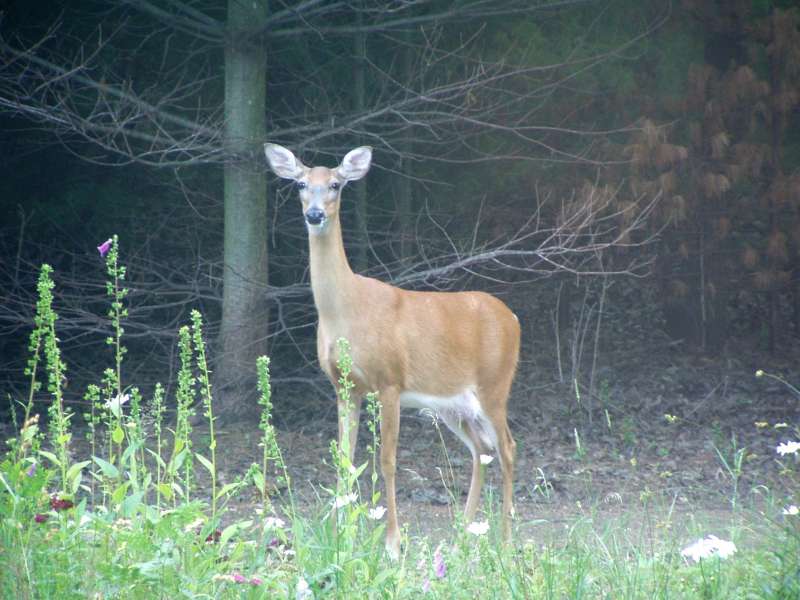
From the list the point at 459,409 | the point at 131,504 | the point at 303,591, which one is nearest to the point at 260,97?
the point at 459,409

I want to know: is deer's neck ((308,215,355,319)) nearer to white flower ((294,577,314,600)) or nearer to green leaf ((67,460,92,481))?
green leaf ((67,460,92,481))

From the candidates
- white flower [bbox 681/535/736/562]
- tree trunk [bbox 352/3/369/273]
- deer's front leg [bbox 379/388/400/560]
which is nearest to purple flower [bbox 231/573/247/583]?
white flower [bbox 681/535/736/562]

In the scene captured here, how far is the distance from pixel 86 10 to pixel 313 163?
2.34 metres

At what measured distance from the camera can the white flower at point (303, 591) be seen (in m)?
3.35

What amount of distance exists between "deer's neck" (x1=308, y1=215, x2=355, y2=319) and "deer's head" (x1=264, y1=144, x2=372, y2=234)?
3.9 inches

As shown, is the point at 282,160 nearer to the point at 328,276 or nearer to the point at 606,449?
the point at 328,276

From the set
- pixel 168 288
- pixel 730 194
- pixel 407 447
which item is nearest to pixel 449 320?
pixel 407 447

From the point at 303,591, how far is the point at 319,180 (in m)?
3.63

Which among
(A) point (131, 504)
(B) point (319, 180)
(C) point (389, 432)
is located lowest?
(C) point (389, 432)

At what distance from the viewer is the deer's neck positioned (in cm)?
675

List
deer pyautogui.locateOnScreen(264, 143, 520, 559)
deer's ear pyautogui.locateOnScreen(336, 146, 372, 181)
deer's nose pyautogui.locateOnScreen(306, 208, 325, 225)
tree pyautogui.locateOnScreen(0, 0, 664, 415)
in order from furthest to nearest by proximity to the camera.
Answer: tree pyautogui.locateOnScreen(0, 0, 664, 415)
deer's ear pyautogui.locateOnScreen(336, 146, 372, 181)
deer pyautogui.locateOnScreen(264, 143, 520, 559)
deer's nose pyautogui.locateOnScreen(306, 208, 325, 225)

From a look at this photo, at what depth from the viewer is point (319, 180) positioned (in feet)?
21.9

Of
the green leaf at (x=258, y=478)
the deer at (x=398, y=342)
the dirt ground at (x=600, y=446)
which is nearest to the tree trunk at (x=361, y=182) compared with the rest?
the dirt ground at (x=600, y=446)

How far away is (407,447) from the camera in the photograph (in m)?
9.39
